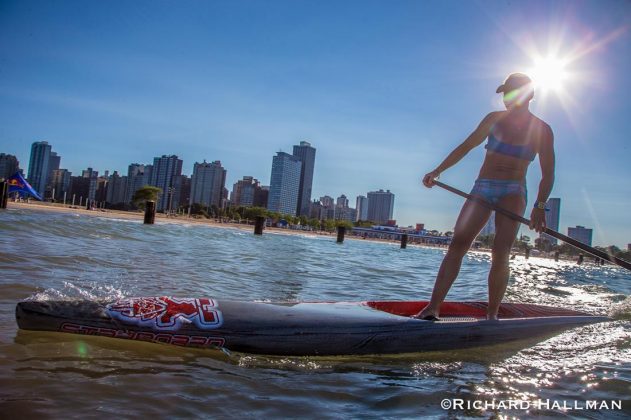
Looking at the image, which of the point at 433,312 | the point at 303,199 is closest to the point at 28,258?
the point at 433,312

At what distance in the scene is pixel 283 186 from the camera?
161000 mm

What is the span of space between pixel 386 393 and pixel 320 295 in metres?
3.53

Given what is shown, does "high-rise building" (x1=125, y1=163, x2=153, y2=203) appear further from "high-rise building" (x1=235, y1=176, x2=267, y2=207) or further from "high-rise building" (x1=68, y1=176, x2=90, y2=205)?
"high-rise building" (x1=235, y1=176, x2=267, y2=207)

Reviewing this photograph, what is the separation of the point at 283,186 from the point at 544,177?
518 ft

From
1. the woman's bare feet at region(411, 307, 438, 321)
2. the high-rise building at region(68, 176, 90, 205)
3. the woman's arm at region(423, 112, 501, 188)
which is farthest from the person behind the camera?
the high-rise building at region(68, 176, 90, 205)

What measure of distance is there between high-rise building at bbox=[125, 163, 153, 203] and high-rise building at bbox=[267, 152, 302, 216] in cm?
4141

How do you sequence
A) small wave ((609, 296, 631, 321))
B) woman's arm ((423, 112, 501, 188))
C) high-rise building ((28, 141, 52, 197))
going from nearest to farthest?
woman's arm ((423, 112, 501, 188)), small wave ((609, 296, 631, 321)), high-rise building ((28, 141, 52, 197))

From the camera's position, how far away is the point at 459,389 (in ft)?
8.63

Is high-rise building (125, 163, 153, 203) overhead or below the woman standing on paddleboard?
overhead

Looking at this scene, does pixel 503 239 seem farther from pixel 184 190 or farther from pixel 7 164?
pixel 184 190

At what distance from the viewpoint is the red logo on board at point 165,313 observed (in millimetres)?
2842

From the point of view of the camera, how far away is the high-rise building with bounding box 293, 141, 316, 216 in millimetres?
167375

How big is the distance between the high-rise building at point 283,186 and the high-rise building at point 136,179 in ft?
136

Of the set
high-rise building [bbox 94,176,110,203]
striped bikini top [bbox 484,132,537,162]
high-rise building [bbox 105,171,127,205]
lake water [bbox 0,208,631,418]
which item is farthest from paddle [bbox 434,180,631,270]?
high-rise building [bbox 105,171,127,205]
